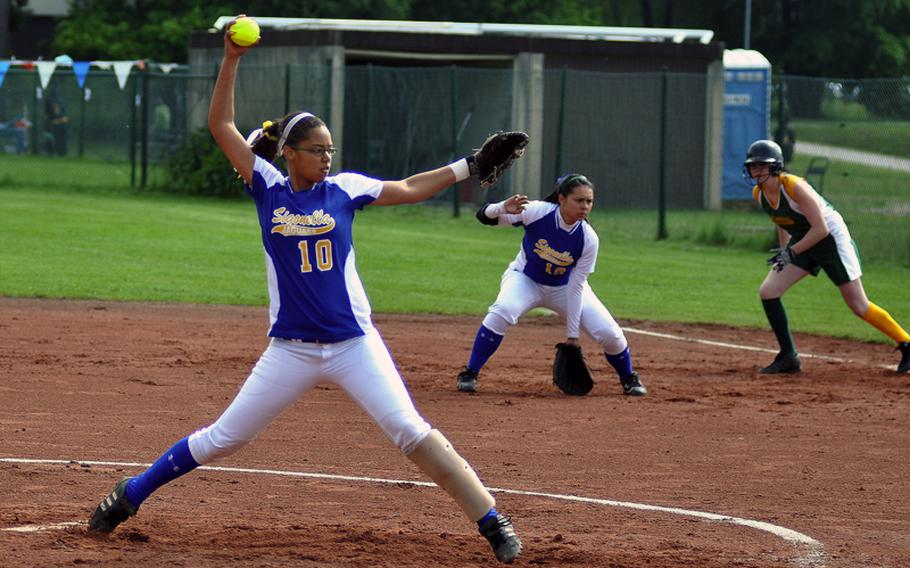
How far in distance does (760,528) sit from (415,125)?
2015cm

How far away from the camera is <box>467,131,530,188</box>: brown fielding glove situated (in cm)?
634

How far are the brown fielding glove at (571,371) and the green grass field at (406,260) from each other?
182 inches

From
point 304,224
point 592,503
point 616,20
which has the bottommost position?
point 592,503

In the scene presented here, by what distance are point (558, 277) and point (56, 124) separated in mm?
21601

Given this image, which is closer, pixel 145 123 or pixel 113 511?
pixel 113 511

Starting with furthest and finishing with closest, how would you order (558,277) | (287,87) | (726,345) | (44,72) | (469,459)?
(44,72), (287,87), (726,345), (558,277), (469,459)

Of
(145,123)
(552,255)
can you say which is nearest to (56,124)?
(145,123)

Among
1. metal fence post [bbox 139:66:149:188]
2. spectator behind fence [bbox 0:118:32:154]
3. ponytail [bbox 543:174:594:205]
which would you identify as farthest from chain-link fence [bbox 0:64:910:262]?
ponytail [bbox 543:174:594:205]

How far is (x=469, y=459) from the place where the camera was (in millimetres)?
8383

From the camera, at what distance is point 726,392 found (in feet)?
36.7

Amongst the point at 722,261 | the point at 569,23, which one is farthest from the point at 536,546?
the point at 569,23

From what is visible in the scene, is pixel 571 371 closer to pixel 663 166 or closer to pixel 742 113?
pixel 663 166

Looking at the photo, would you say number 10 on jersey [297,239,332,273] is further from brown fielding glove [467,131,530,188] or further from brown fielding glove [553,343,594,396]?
brown fielding glove [553,343,594,396]

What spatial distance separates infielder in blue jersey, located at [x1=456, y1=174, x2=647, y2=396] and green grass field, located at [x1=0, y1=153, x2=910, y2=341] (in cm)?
450
